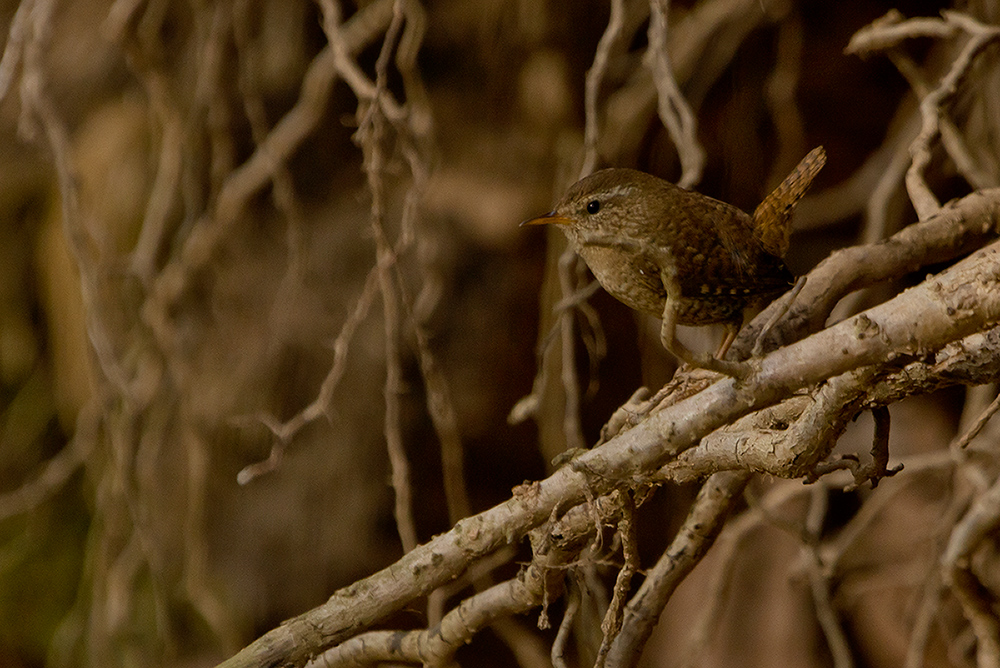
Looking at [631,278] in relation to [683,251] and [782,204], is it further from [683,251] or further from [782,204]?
[782,204]

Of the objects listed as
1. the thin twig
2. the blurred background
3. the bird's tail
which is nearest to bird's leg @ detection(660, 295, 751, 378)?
the bird's tail

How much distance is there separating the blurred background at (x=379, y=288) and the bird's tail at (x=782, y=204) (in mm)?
988

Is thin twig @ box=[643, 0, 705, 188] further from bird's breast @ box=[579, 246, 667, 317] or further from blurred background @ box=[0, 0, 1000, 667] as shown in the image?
blurred background @ box=[0, 0, 1000, 667]

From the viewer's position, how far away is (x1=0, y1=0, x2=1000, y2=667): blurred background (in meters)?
2.60

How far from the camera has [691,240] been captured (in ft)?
4.72

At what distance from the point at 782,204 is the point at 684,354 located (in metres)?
0.68

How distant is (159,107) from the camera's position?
2.45 m

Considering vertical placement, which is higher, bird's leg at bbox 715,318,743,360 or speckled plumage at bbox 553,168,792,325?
speckled plumage at bbox 553,168,792,325

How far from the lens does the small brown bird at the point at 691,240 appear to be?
143 centimetres

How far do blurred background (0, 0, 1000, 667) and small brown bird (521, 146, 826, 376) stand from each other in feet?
3.21

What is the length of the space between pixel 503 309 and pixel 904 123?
52.8 inches

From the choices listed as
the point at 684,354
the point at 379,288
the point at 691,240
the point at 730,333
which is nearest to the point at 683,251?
the point at 691,240

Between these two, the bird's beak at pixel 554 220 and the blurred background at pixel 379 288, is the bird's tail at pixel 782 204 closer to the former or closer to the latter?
the bird's beak at pixel 554 220

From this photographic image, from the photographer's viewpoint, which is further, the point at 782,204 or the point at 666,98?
the point at 666,98
